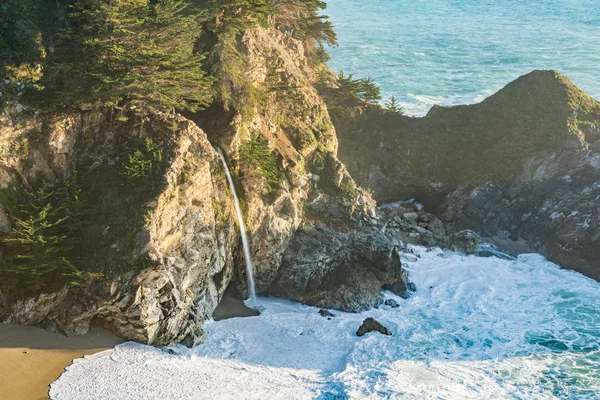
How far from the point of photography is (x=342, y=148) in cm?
4025

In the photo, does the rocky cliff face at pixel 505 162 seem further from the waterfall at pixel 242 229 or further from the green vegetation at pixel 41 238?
the green vegetation at pixel 41 238

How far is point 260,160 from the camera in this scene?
83.7 ft

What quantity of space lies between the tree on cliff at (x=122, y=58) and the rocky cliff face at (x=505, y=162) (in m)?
20.4

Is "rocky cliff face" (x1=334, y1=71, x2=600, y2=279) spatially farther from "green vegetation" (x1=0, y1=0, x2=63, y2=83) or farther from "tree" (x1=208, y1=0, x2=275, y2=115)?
"green vegetation" (x1=0, y1=0, x2=63, y2=83)

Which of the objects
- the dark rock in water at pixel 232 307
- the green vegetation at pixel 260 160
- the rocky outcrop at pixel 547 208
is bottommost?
the dark rock in water at pixel 232 307

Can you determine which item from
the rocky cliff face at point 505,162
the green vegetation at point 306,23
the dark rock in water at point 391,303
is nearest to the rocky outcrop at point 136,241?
the dark rock in water at point 391,303

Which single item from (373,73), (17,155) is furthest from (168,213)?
(373,73)

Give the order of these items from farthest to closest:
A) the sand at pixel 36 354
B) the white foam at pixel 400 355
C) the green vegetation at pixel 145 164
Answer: the green vegetation at pixel 145 164 < the white foam at pixel 400 355 < the sand at pixel 36 354

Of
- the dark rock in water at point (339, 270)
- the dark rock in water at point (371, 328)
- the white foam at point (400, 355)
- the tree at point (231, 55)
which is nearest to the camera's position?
the white foam at point (400, 355)

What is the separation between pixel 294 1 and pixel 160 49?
49.3ft

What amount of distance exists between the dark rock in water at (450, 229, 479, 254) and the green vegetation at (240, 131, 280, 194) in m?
12.6

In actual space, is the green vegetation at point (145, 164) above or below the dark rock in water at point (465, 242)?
above

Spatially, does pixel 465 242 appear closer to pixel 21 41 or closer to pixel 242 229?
pixel 242 229

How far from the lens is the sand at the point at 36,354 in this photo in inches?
688
